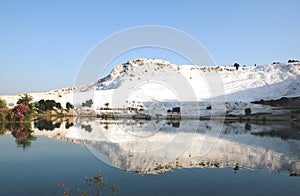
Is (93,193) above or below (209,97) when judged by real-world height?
below

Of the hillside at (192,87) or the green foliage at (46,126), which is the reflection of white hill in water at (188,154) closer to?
the green foliage at (46,126)

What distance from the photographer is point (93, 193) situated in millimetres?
12656

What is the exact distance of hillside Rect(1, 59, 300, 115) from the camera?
9231cm

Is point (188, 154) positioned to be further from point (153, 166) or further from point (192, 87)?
point (192, 87)

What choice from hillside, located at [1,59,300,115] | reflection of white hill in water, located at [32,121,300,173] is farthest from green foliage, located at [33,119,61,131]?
hillside, located at [1,59,300,115]

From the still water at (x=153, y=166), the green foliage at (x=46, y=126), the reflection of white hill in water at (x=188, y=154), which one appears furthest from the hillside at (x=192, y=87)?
the still water at (x=153, y=166)

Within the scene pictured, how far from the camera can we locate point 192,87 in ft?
372

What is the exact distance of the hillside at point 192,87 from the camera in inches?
3634

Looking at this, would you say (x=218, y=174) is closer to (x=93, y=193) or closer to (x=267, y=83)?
(x=93, y=193)

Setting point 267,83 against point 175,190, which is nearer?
point 175,190

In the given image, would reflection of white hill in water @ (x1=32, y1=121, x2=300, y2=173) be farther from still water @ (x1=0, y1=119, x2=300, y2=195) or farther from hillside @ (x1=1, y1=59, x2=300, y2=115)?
hillside @ (x1=1, y1=59, x2=300, y2=115)

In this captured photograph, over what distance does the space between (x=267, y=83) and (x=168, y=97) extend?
38862 mm

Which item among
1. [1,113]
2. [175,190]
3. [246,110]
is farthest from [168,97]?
[175,190]

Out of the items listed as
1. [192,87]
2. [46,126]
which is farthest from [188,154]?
[192,87]
